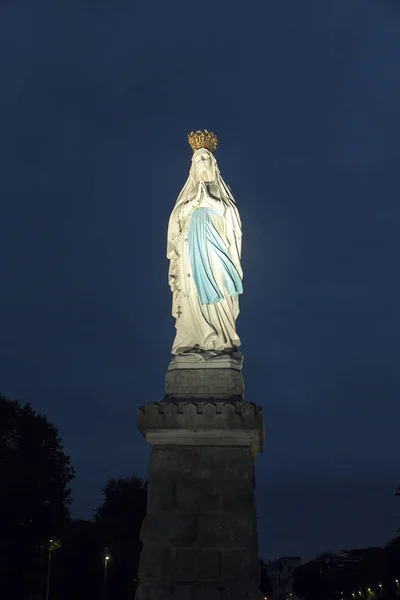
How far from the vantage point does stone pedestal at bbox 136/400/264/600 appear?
1091 cm

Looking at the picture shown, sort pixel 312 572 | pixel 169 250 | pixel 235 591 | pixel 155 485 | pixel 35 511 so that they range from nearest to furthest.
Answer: pixel 235 591 → pixel 155 485 → pixel 169 250 → pixel 35 511 → pixel 312 572

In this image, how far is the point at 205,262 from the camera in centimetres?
1320

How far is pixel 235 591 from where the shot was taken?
10758 mm

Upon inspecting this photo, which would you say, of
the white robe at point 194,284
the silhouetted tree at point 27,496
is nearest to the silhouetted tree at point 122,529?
the silhouetted tree at point 27,496

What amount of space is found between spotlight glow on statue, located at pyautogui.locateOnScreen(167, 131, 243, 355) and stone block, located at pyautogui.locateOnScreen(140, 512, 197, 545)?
2796 mm

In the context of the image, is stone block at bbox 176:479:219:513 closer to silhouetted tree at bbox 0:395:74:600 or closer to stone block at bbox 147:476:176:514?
stone block at bbox 147:476:176:514

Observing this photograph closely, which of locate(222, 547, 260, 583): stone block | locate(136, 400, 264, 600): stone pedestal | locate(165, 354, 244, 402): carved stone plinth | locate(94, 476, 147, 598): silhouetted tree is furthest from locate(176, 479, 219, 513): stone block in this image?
locate(94, 476, 147, 598): silhouetted tree

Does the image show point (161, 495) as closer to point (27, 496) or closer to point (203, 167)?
point (203, 167)

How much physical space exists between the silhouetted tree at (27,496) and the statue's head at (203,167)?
25675 millimetres

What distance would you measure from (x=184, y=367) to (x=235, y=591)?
3.60 metres

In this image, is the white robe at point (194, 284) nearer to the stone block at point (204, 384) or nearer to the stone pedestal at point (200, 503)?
the stone block at point (204, 384)

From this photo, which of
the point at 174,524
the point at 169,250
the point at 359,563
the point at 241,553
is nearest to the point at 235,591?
the point at 241,553

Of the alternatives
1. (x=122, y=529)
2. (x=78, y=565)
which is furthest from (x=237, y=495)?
(x=122, y=529)

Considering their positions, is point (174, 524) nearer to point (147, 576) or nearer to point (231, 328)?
point (147, 576)
